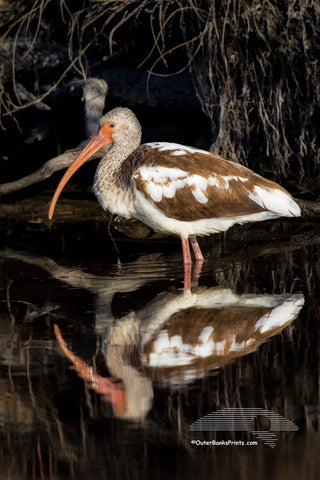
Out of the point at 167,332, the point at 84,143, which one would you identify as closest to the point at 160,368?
the point at 167,332

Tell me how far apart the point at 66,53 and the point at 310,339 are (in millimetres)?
6650

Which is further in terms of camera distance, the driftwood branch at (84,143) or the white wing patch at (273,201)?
the driftwood branch at (84,143)

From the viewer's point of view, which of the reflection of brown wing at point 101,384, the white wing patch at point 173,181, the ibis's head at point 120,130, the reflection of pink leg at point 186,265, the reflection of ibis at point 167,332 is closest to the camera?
the reflection of brown wing at point 101,384

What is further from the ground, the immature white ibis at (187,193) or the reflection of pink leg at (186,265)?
the immature white ibis at (187,193)

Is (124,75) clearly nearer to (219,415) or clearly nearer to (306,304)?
(306,304)

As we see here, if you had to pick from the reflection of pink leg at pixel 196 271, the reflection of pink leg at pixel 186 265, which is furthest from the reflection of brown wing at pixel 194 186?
the reflection of pink leg at pixel 196 271

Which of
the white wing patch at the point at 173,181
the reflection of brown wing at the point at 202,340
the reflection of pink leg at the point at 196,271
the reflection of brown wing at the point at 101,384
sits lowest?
the reflection of brown wing at the point at 101,384

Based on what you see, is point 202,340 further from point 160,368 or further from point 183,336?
point 160,368

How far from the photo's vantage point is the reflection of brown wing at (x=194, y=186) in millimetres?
7000

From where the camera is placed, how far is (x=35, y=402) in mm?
4320

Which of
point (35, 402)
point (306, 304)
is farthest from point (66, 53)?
point (35, 402)

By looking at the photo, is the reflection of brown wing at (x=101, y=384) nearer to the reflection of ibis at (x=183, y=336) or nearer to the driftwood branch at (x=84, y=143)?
the reflection of ibis at (x=183, y=336)

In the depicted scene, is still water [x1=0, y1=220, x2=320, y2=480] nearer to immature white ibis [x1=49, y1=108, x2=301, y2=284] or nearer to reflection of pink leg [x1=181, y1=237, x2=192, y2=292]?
reflection of pink leg [x1=181, y1=237, x2=192, y2=292]

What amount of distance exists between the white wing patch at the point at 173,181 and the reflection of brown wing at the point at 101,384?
247cm
